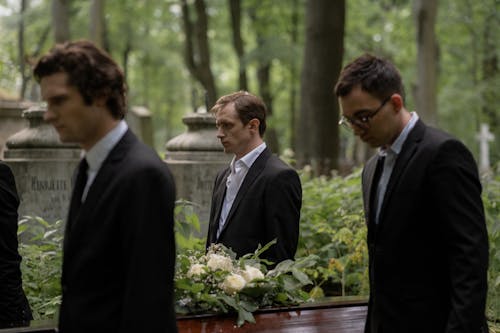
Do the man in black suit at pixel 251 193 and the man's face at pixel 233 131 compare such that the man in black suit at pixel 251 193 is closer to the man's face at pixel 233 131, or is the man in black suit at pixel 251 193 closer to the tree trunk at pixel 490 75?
the man's face at pixel 233 131

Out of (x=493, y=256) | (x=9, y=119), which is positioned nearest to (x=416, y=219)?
Result: (x=493, y=256)

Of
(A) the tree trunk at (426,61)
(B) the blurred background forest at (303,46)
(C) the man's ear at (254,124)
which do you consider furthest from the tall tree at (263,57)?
(C) the man's ear at (254,124)

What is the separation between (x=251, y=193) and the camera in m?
4.93

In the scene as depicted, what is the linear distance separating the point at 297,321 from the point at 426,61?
1435cm

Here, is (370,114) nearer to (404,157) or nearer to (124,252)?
(404,157)

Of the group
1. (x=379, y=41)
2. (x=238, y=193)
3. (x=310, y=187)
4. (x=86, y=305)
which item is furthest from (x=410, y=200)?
(x=379, y=41)

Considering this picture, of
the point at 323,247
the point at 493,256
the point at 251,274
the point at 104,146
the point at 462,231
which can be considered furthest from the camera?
the point at 323,247

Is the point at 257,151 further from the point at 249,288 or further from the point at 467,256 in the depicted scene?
the point at 467,256

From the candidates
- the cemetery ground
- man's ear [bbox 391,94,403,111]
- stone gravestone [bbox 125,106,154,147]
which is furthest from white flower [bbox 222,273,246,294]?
stone gravestone [bbox 125,106,154,147]

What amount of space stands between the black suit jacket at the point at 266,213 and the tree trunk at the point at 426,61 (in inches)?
491

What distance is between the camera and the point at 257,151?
16.7ft

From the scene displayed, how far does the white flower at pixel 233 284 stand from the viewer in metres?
3.90

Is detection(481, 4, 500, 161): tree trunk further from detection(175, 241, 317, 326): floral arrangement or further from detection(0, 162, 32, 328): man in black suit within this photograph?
detection(0, 162, 32, 328): man in black suit

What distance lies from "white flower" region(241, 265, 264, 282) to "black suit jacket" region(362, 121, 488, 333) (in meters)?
0.91
